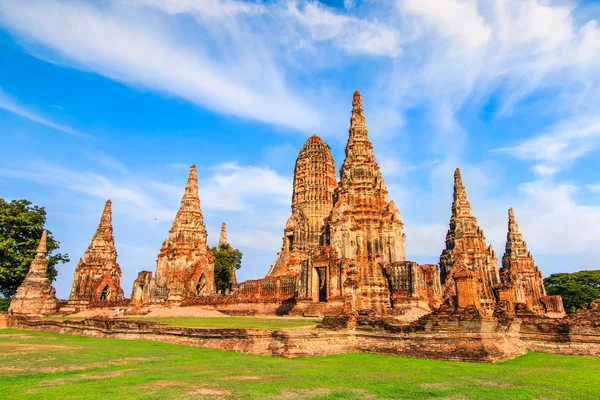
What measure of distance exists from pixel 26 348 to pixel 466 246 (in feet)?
133

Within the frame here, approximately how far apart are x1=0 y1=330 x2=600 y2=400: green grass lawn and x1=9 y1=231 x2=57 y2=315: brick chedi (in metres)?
18.9

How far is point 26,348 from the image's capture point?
44.2 ft

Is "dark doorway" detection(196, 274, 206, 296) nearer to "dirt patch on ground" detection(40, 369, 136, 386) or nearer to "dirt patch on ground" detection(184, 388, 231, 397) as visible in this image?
"dirt patch on ground" detection(40, 369, 136, 386)

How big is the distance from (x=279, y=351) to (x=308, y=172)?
39434 mm

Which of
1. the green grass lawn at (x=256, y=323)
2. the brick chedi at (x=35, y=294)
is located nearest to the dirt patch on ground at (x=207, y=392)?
the green grass lawn at (x=256, y=323)

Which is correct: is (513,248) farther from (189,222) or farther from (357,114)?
(189,222)

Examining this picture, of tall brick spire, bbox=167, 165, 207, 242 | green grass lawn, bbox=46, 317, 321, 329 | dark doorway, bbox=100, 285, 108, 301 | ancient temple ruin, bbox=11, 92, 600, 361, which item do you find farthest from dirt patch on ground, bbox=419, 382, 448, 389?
dark doorway, bbox=100, 285, 108, 301

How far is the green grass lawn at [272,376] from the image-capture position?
24.4ft

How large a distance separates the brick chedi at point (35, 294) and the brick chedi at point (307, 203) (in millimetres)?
19398

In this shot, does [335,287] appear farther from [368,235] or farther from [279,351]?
[279,351]

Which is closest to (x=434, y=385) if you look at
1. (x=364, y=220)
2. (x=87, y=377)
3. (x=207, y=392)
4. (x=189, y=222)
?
(x=207, y=392)

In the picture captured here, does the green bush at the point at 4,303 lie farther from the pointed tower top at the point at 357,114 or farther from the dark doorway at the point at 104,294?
the pointed tower top at the point at 357,114

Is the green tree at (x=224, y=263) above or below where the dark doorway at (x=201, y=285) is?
above

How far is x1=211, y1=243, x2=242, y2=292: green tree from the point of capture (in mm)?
52594
